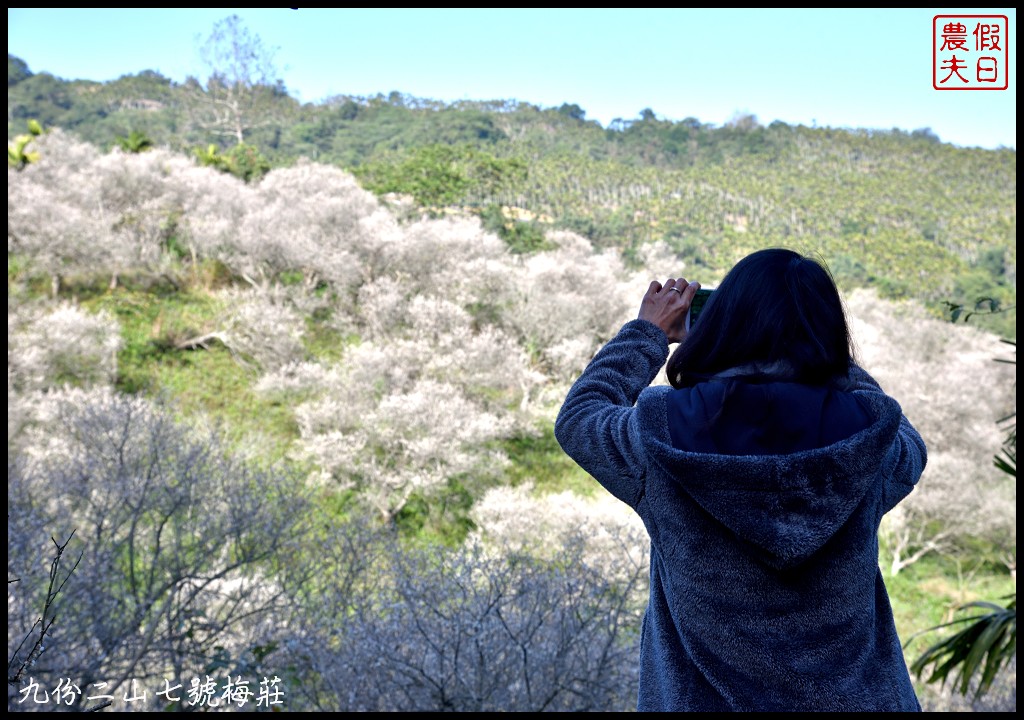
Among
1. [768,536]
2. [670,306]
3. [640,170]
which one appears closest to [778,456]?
[768,536]

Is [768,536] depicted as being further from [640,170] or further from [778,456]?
[640,170]

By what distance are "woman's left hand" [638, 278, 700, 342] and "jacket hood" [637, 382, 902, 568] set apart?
0.21 m

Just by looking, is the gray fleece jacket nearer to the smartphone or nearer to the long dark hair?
the long dark hair

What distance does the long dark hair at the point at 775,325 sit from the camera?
31.3 inches

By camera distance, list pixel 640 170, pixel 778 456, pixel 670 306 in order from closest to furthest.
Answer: pixel 778 456 → pixel 670 306 → pixel 640 170

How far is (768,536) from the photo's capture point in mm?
736

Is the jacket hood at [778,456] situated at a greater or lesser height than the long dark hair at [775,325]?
lesser

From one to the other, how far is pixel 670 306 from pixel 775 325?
0.21 meters

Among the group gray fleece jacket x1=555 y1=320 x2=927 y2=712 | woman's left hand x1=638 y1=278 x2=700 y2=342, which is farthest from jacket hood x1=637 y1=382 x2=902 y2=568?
woman's left hand x1=638 y1=278 x2=700 y2=342

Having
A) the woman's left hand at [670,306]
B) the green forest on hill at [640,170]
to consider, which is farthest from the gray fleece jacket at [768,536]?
the green forest on hill at [640,170]

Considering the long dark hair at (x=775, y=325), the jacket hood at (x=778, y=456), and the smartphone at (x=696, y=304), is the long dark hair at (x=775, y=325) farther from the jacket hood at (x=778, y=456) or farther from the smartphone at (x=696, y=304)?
the smartphone at (x=696, y=304)

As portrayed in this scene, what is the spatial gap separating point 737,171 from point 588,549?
73.6 ft

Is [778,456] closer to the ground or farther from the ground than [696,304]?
closer to the ground

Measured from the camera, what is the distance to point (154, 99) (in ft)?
87.9
